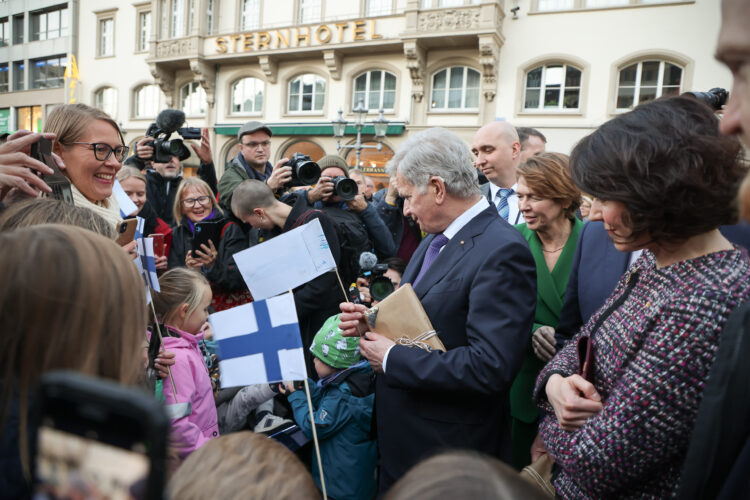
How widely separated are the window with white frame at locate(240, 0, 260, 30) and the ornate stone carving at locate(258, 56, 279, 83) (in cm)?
182

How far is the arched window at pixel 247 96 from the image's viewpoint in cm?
1711

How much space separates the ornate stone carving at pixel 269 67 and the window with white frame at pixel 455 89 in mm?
5703

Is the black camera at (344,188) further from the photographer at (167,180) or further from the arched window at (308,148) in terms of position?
the arched window at (308,148)

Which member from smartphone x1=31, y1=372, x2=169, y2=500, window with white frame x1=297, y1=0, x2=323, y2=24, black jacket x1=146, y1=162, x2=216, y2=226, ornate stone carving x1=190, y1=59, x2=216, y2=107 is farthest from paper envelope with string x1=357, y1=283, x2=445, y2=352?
ornate stone carving x1=190, y1=59, x2=216, y2=107

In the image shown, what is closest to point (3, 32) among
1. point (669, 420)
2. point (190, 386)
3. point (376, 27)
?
point (376, 27)

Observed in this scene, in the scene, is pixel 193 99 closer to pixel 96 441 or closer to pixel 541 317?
pixel 541 317

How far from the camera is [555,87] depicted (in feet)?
43.1

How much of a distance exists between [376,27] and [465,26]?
115 inches

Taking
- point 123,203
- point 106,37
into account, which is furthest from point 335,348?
point 106,37

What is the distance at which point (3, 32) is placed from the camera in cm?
2488

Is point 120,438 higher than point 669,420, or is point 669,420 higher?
point 120,438

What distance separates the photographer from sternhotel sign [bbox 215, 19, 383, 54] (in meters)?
14.7

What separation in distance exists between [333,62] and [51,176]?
14783mm

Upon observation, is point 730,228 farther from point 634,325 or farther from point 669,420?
point 669,420
